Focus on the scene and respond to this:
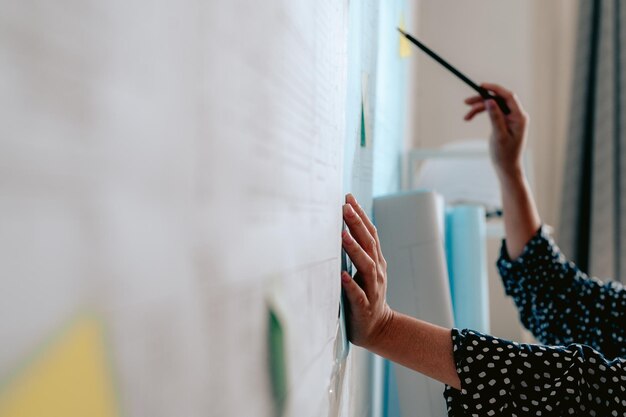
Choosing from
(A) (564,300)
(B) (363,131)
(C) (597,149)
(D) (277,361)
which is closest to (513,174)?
(A) (564,300)

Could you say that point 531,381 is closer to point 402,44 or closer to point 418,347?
point 418,347

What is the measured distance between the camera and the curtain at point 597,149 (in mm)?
2035

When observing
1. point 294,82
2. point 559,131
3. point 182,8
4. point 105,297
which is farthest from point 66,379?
point 559,131

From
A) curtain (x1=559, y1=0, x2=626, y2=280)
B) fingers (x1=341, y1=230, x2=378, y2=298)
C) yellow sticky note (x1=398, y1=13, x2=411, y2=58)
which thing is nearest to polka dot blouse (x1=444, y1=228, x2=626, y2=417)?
fingers (x1=341, y1=230, x2=378, y2=298)

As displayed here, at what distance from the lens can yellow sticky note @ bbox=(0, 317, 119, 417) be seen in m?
0.16

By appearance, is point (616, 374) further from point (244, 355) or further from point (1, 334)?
point (1, 334)

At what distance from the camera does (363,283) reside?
617mm

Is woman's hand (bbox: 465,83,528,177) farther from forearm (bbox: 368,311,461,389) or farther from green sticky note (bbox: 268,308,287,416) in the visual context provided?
green sticky note (bbox: 268,308,287,416)

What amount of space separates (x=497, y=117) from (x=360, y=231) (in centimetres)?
59

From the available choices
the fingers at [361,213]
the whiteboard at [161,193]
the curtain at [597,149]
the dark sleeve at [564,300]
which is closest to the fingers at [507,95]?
the dark sleeve at [564,300]

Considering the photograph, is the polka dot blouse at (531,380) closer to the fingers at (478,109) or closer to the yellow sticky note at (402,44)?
the fingers at (478,109)

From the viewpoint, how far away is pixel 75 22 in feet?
0.57

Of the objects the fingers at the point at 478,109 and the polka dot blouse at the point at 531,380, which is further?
the fingers at the point at 478,109

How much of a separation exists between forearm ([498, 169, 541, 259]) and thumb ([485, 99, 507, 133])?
78 mm
